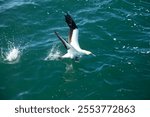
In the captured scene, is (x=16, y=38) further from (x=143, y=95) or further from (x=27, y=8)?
(x=143, y=95)

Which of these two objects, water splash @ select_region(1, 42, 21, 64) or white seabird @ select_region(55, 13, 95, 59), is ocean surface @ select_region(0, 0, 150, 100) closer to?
water splash @ select_region(1, 42, 21, 64)

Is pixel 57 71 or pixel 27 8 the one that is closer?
pixel 57 71

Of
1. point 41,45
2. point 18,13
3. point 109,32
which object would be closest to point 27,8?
point 18,13

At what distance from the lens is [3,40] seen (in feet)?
63.5

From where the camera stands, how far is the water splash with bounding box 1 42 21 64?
58.2 feet

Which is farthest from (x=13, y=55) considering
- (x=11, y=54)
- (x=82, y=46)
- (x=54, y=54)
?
(x=82, y=46)

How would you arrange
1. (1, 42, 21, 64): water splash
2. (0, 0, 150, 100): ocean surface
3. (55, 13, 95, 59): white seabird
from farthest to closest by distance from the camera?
1. (1, 42, 21, 64): water splash
2. (55, 13, 95, 59): white seabird
3. (0, 0, 150, 100): ocean surface

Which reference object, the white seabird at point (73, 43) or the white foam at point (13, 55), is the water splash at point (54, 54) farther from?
the white foam at point (13, 55)

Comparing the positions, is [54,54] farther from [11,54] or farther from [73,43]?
[11,54]

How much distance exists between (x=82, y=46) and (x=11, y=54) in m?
4.27

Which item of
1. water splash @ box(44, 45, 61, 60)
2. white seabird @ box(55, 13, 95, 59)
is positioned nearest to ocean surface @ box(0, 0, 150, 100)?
water splash @ box(44, 45, 61, 60)

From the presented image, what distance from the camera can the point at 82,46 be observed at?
1862 centimetres

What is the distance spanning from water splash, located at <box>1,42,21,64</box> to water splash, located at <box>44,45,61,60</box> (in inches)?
71.3

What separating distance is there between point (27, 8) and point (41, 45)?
468 centimetres
